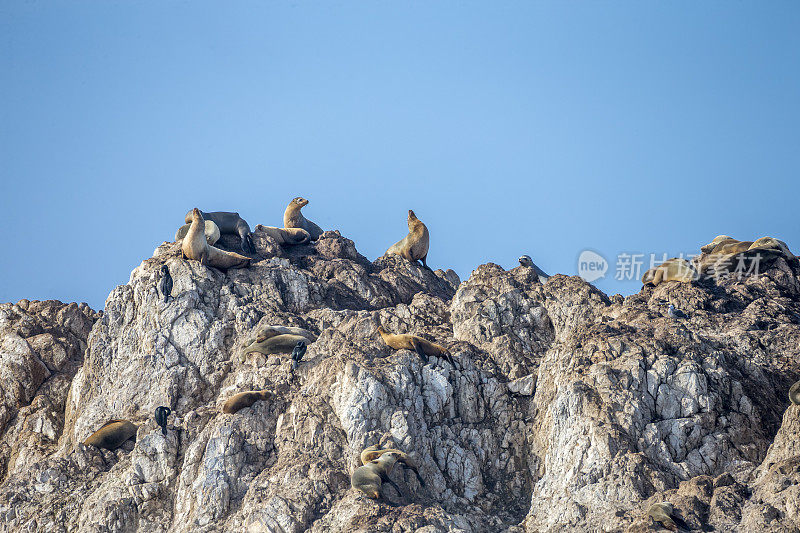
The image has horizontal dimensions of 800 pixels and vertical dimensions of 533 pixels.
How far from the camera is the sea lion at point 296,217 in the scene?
4094 centimetres

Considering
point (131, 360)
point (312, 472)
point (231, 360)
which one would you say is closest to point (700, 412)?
point (312, 472)

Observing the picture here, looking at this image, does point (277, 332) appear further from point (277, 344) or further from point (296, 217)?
point (296, 217)

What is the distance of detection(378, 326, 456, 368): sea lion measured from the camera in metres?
28.0

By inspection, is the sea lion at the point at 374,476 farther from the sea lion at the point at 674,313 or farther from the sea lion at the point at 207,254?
the sea lion at the point at 207,254

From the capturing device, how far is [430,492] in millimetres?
25328

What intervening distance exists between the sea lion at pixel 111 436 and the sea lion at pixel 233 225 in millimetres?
8956

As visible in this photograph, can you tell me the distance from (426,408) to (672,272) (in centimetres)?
970

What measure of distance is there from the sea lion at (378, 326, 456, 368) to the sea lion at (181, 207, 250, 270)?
A: 7428mm

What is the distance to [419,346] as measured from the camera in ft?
91.7

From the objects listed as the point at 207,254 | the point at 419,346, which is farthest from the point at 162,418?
the point at 207,254

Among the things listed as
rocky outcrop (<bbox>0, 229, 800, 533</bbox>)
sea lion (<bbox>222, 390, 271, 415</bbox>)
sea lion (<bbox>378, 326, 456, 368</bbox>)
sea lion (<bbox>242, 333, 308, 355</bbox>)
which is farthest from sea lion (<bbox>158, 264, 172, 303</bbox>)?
sea lion (<bbox>378, 326, 456, 368</bbox>)

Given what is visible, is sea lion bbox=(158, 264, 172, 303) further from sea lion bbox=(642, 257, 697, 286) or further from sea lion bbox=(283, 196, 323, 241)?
sea lion bbox=(642, 257, 697, 286)

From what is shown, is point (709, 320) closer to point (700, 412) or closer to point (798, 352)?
point (798, 352)

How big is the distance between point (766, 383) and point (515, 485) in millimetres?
6665
